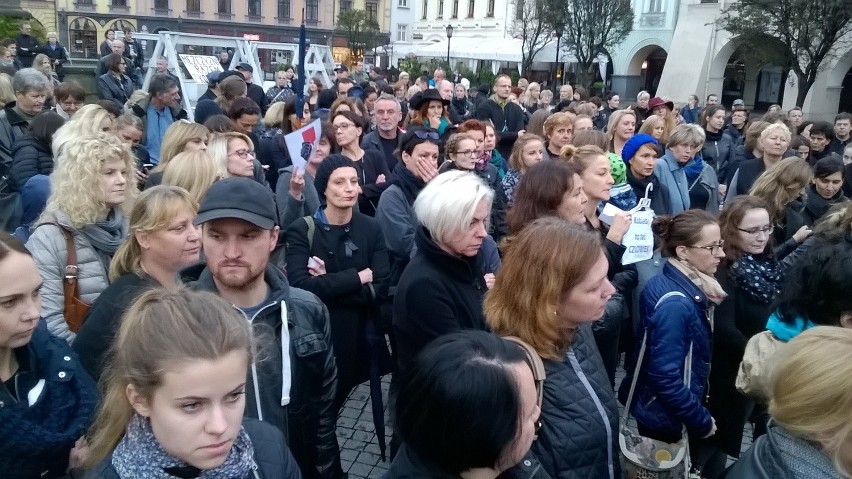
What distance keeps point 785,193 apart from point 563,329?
380 cm

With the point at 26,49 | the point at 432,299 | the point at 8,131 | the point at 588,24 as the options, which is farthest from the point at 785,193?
the point at 588,24

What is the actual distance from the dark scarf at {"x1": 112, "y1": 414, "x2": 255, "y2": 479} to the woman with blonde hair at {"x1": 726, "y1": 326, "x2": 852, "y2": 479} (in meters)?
1.49

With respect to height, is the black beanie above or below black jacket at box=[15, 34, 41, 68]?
below

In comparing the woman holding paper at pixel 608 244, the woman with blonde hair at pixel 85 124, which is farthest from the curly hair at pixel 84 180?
the woman holding paper at pixel 608 244

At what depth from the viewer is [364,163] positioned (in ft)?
19.9

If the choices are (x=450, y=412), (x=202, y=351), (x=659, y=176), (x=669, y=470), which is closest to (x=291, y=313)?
(x=202, y=351)

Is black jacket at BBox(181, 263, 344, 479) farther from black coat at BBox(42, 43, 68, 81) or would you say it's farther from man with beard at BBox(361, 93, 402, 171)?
black coat at BBox(42, 43, 68, 81)

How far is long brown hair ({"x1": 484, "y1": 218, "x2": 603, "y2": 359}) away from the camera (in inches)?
91.0

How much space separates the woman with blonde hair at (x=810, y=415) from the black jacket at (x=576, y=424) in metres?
0.47

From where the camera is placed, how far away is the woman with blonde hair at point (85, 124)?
486 cm

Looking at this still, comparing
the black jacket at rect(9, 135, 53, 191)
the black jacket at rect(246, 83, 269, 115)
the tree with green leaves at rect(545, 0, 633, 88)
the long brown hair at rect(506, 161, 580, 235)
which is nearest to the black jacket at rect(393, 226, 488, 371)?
the long brown hair at rect(506, 161, 580, 235)

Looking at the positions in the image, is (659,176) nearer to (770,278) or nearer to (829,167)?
(829,167)

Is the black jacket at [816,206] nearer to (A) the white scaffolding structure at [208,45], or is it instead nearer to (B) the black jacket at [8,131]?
(B) the black jacket at [8,131]

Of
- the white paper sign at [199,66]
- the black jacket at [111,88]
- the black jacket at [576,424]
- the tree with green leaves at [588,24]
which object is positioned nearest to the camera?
the black jacket at [576,424]
